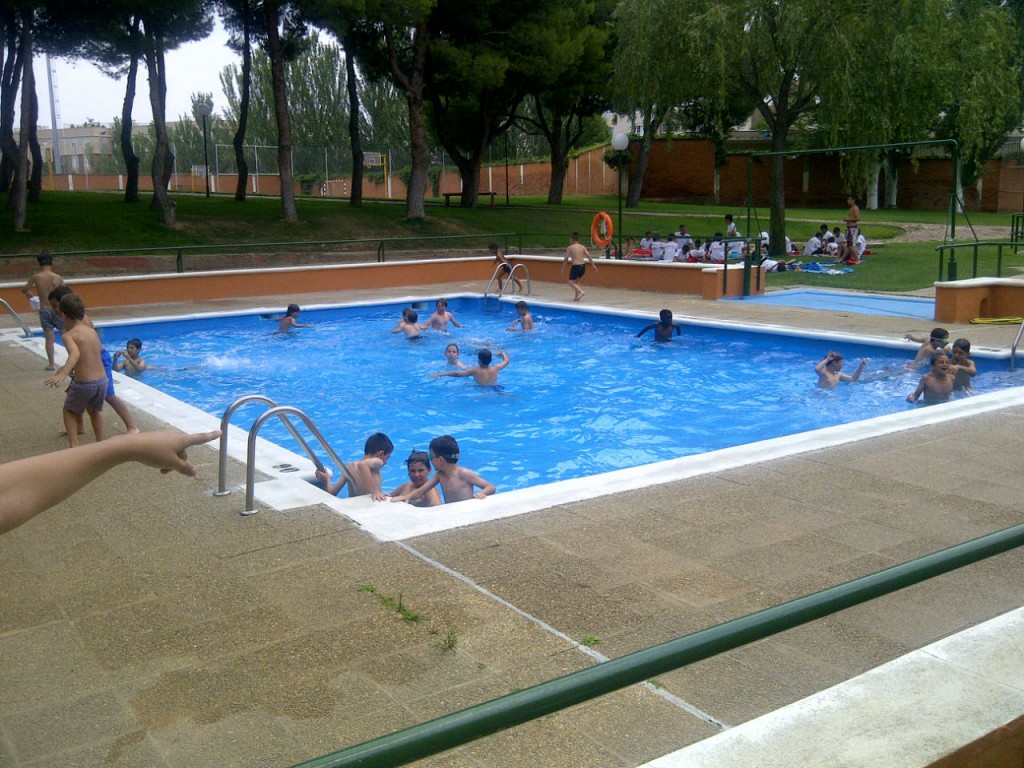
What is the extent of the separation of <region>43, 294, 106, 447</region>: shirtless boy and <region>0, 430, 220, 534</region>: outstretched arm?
21.8 feet

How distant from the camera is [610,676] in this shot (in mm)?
1994

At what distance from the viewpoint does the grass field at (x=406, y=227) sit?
25.3 m

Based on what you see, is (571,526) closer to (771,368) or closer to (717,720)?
(717,720)

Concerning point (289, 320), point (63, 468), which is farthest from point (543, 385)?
point (63, 468)

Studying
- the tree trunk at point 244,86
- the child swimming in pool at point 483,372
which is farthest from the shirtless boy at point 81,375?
the tree trunk at point 244,86

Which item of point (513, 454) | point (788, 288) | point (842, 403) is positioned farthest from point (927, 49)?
point (513, 454)

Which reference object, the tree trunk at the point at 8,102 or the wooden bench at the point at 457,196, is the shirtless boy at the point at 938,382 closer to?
the tree trunk at the point at 8,102

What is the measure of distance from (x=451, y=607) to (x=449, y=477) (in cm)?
305

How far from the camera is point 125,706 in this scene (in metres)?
3.96

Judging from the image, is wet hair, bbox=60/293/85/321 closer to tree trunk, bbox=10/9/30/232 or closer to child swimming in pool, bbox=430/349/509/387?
child swimming in pool, bbox=430/349/509/387

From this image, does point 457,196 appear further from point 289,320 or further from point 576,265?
point 289,320

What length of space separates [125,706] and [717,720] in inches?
89.8

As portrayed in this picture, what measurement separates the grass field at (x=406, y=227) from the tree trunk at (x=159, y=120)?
732mm

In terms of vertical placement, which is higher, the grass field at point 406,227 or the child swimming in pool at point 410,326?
the grass field at point 406,227
